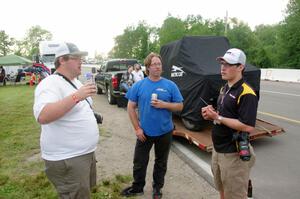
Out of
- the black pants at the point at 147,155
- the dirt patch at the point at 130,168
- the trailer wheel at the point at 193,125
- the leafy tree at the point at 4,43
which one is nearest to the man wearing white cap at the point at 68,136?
the black pants at the point at 147,155

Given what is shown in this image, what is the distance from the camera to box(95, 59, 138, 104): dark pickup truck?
520 inches

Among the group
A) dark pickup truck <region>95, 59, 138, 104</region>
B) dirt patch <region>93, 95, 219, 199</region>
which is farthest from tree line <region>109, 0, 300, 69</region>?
dirt patch <region>93, 95, 219, 199</region>

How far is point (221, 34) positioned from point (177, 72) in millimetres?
56816

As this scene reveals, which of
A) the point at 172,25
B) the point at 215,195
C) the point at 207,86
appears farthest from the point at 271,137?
the point at 172,25

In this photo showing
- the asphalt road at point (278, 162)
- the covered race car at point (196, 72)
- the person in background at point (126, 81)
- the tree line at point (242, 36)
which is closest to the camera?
the asphalt road at point (278, 162)

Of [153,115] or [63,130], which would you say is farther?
[153,115]

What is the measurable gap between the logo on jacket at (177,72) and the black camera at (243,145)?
453 centimetres

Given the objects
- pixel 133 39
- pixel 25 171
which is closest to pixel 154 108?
pixel 25 171

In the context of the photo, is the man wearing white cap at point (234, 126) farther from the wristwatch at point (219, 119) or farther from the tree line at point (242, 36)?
the tree line at point (242, 36)

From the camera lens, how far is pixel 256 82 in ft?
24.2

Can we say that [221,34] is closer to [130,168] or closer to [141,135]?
[130,168]

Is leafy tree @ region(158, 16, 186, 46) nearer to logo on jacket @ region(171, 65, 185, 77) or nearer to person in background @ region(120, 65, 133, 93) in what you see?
person in background @ region(120, 65, 133, 93)

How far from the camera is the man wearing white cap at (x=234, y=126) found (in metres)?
3.10

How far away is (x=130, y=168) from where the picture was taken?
572 cm
